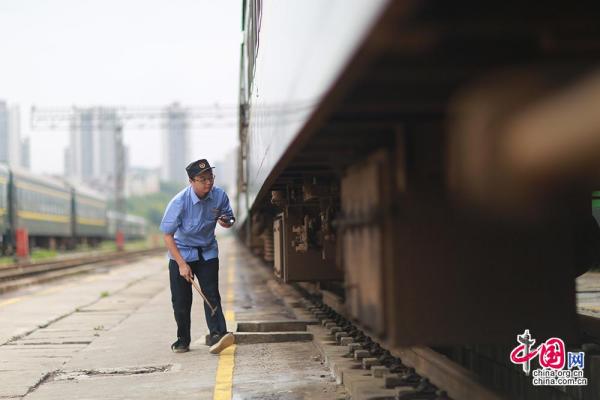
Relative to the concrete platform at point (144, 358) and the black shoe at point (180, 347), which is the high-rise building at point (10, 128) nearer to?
the concrete platform at point (144, 358)

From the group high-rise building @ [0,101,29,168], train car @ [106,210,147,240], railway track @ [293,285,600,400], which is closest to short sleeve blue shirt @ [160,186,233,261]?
railway track @ [293,285,600,400]

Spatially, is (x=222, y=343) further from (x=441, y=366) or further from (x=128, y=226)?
(x=128, y=226)

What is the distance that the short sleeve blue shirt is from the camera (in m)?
7.03

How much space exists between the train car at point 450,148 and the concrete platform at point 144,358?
1867mm

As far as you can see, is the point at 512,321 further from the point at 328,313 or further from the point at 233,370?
the point at 328,313

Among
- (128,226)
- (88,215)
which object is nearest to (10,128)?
(128,226)

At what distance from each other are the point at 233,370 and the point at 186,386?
59 cm

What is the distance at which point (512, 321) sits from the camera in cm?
336

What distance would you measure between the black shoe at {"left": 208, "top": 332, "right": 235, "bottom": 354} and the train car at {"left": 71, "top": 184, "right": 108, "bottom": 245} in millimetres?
40949

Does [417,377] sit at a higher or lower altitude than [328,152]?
lower

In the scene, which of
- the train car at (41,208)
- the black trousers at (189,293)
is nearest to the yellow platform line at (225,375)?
the black trousers at (189,293)

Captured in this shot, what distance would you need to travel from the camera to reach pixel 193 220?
7113 mm

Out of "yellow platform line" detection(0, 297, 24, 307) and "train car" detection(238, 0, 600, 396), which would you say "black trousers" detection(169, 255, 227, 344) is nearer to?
"train car" detection(238, 0, 600, 396)

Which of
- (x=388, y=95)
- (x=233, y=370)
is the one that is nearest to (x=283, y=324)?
(x=233, y=370)
